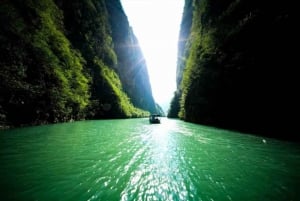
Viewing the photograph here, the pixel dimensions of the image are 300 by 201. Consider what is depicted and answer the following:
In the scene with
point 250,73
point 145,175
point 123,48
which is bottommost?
point 145,175

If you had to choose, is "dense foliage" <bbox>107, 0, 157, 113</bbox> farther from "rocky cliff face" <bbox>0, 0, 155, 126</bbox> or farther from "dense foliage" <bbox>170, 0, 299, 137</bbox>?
"dense foliage" <bbox>170, 0, 299, 137</bbox>

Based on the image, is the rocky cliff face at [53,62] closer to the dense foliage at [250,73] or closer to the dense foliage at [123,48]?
the dense foliage at [123,48]

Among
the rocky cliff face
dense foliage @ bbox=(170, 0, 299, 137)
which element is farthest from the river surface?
the rocky cliff face

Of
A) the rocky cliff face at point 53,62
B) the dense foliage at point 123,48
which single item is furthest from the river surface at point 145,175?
the dense foliage at point 123,48

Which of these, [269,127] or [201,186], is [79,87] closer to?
[269,127]

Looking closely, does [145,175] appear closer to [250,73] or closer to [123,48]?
[250,73]

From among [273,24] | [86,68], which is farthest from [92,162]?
[86,68]

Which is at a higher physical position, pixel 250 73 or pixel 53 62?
pixel 53 62

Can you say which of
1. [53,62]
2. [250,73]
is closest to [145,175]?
[250,73]
